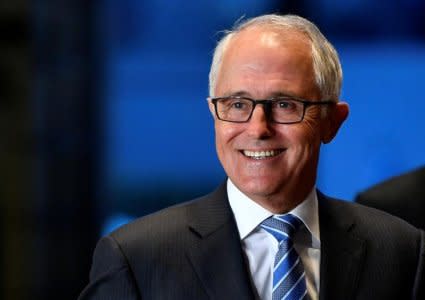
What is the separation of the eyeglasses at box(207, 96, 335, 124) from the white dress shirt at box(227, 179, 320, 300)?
0.16 metres

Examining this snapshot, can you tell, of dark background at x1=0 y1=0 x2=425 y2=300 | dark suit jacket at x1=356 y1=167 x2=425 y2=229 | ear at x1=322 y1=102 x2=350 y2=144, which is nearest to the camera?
ear at x1=322 y1=102 x2=350 y2=144

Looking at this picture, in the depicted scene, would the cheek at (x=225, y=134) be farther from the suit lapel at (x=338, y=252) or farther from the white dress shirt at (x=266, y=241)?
the suit lapel at (x=338, y=252)

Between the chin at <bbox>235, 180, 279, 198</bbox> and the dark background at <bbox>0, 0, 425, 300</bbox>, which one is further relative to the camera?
the dark background at <bbox>0, 0, 425, 300</bbox>

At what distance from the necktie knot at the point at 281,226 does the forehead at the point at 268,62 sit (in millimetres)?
240

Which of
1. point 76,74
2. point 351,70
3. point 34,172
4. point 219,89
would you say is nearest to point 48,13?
point 76,74

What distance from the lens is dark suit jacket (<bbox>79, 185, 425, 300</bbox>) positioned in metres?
2.00

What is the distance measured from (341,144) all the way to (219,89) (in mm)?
2006

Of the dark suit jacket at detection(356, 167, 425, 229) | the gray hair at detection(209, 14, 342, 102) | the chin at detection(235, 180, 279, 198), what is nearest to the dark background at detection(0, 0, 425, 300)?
the dark suit jacket at detection(356, 167, 425, 229)

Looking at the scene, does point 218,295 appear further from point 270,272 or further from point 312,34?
point 312,34

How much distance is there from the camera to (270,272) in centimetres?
Answer: 204

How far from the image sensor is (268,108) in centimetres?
202

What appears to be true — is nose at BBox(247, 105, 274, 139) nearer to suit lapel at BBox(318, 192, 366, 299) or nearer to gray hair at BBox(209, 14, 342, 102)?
gray hair at BBox(209, 14, 342, 102)

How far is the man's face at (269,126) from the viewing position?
202cm

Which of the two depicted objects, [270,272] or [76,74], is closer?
[270,272]
